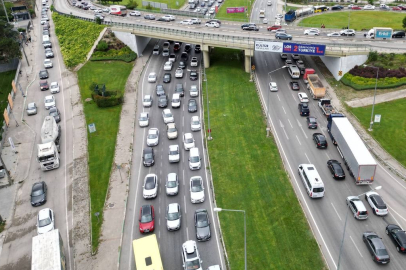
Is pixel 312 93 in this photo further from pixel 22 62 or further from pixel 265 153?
pixel 22 62

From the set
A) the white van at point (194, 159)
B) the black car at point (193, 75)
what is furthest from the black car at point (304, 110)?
the black car at point (193, 75)

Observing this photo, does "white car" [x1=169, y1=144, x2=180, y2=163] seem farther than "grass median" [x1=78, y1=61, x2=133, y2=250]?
Yes

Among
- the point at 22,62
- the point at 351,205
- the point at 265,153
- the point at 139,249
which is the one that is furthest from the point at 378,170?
the point at 22,62

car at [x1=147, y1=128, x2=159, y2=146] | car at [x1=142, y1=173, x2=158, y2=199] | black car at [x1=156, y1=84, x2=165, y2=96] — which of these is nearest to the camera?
car at [x1=142, y1=173, x2=158, y2=199]

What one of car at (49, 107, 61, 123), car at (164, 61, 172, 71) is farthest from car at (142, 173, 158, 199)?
car at (164, 61, 172, 71)

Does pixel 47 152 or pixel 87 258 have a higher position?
pixel 47 152

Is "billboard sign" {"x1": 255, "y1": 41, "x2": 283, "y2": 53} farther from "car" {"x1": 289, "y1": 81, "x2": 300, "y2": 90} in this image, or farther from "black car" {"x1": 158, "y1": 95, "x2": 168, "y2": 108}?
"black car" {"x1": 158, "y1": 95, "x2": 168, "y2": 108}
